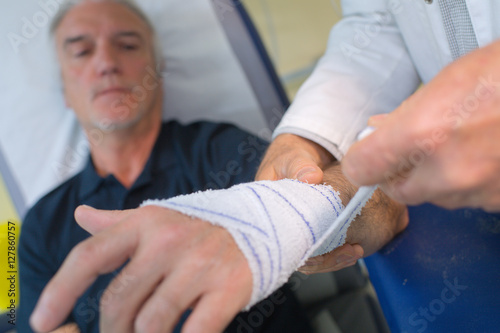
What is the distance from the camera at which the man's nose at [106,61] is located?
1.05 metres

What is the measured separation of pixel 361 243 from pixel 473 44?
0.38 meters

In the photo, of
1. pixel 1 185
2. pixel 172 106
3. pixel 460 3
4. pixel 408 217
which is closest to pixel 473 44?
pixel 460 3

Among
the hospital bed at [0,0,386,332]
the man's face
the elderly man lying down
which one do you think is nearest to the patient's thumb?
the elderly man lying down

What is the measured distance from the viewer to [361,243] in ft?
1.97

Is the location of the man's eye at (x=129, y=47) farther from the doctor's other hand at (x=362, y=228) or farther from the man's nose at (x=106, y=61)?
the doctor's other hand at (x=362, y=228)

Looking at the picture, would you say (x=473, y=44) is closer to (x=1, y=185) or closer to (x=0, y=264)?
(x=0, y=264)

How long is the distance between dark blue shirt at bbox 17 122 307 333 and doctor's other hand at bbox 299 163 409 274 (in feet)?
0.72

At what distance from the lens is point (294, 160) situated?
0.59 metres

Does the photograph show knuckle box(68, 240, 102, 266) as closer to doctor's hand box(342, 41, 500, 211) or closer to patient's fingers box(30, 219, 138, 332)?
patient's fingers box(30, 219, 138, 332)

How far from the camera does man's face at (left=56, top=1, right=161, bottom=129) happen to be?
1.05 m

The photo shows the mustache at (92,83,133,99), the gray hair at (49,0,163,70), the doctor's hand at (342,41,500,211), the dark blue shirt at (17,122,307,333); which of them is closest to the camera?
the doctor's hand at (342,41,500,211)

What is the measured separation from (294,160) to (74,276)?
382 millimetres

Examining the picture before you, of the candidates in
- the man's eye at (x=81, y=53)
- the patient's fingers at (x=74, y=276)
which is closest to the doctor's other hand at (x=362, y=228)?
the patient's fingers at (x=74, y=276)

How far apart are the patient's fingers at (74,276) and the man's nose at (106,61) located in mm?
864
